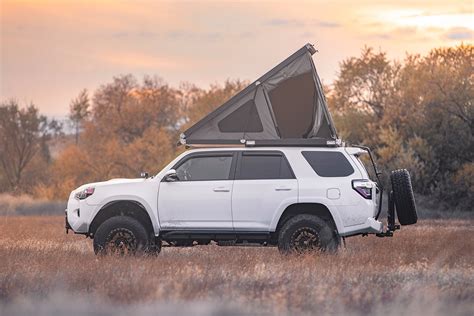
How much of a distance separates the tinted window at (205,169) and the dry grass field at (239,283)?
1.31m

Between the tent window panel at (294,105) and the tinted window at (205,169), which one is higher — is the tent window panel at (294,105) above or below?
above

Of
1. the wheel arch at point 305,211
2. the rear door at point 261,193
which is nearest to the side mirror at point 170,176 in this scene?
the rear door at point 261,193

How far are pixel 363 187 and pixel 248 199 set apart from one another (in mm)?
1807

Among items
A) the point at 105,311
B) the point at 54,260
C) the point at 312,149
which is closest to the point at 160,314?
the point at 105,311

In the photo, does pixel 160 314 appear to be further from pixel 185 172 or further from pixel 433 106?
pixel 433 106

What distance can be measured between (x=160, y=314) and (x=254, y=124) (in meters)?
7.02

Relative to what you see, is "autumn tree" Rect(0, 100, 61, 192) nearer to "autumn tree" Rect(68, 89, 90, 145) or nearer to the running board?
"autumn tree" Rect(68, 89, 90, 145)

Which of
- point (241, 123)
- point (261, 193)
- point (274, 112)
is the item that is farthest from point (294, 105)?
point (261, 193)

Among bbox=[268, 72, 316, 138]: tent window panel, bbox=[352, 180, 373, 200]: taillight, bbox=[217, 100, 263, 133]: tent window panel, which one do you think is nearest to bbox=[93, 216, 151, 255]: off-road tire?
bbox=[217, 100, 263, 133]: tent window panel

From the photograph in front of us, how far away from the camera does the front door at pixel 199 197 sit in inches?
625

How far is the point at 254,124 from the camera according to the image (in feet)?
54.4

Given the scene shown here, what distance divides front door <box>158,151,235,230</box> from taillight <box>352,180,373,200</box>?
1964 mm

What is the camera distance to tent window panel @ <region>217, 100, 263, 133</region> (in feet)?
54.3

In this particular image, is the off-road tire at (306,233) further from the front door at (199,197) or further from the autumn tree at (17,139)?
the autumn tree at (17,139)
